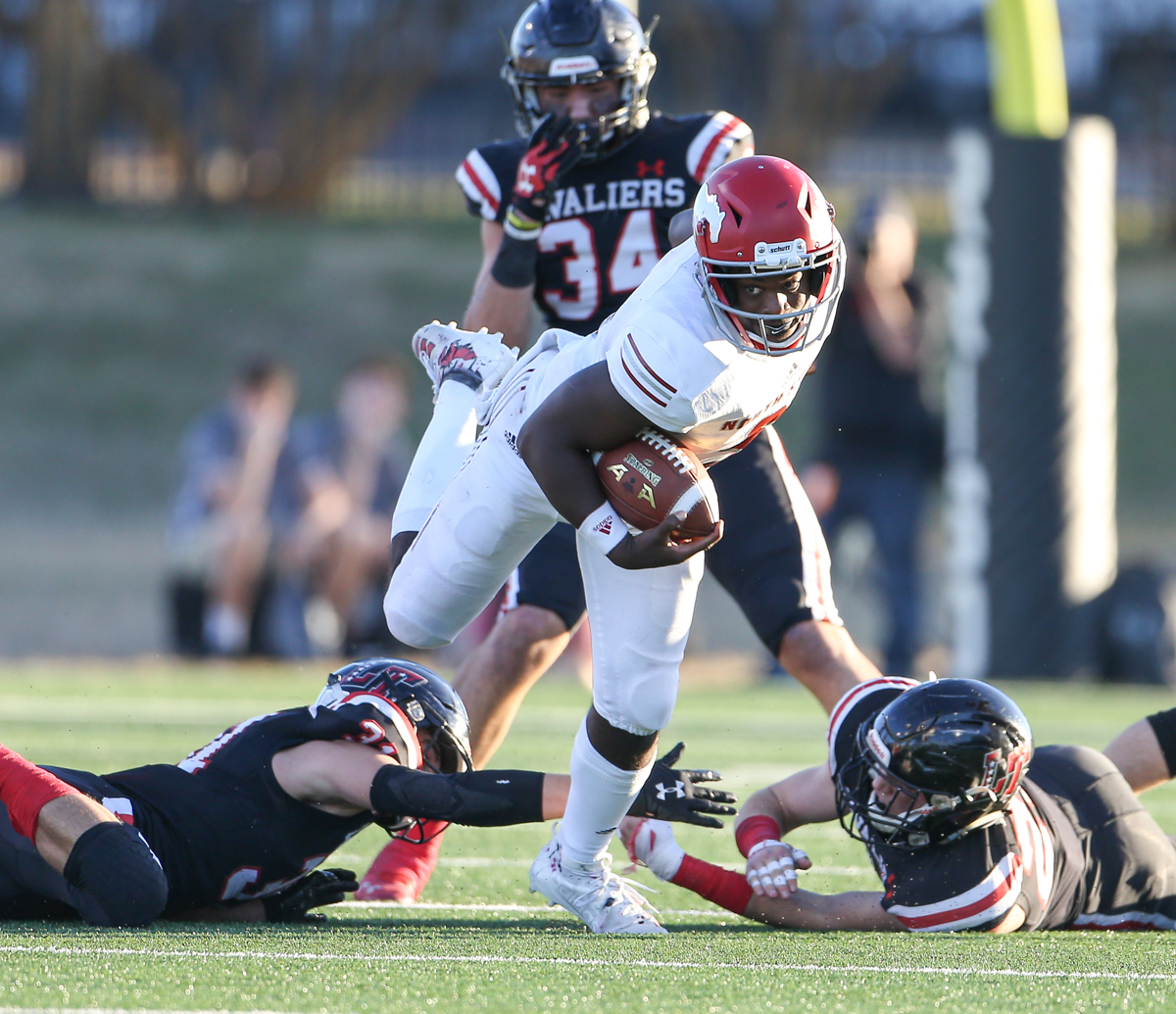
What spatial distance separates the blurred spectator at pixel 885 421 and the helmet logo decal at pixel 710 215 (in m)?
4.79

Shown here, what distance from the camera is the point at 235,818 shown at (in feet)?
11.4

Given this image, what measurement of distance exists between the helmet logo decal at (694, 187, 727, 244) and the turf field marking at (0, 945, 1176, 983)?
121cm

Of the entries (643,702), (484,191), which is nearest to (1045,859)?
(643,702)

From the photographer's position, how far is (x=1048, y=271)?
851cm

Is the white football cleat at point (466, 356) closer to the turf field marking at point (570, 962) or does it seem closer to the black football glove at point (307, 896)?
the black football glove at point (307, 896)

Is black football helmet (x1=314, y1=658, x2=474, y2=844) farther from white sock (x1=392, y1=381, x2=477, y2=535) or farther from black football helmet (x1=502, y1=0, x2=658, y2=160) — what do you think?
black football helmet (x1=502, y1=0, x2=658, y2=160)

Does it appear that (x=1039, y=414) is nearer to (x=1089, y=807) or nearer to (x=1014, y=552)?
(x=1014, y=552)

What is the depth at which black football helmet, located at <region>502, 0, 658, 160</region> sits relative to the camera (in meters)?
4.14

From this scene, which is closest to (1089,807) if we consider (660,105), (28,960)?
(28,960)

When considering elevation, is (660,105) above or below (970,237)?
above

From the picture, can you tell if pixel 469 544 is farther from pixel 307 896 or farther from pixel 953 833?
pixel 953 833

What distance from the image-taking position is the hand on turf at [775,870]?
11.4 feet

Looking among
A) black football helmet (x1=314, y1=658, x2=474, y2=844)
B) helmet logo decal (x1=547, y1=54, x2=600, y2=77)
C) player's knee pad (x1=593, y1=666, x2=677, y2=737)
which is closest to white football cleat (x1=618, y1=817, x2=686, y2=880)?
player's knee pad (x1=593, y1=666, x2=677, y2=737)

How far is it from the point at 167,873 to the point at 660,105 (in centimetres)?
2019
